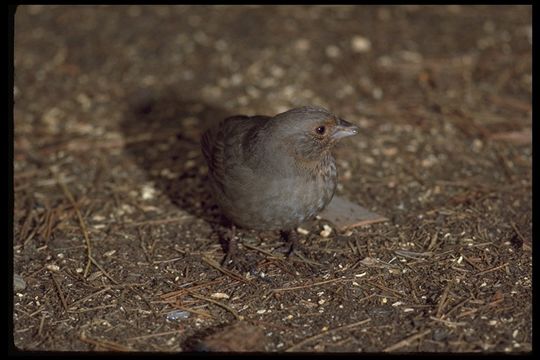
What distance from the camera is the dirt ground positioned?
14.8 feet

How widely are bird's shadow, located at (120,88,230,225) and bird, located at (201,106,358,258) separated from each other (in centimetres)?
79

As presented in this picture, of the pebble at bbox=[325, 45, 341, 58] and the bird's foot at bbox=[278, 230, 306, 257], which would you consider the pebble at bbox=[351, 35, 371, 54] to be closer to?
the pebble at bbox=[325, 45, 341, 58]

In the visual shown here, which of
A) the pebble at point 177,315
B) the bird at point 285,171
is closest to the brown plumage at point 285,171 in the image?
the bird at point 285,171

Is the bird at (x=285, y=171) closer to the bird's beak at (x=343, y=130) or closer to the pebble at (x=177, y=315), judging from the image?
the bird's beak at (x=343, y=130)

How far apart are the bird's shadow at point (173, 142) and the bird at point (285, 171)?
0.79 metres

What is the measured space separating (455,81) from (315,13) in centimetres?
198

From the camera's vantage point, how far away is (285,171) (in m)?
4.89

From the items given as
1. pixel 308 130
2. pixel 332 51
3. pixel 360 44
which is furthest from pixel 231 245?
pixel 360 44

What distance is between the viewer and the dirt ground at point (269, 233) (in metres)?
4.51

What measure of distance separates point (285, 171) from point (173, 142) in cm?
215

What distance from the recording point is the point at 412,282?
15.8 ft

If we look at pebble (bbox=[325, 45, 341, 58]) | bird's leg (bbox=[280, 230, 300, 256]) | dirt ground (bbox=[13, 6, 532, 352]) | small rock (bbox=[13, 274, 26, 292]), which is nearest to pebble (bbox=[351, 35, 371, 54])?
dirt ground (bbox=[13, 6, 532, 352])

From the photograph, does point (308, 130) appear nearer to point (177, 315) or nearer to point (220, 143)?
point (220, 143)

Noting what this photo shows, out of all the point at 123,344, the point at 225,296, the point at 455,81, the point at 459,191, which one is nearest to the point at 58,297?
the point at 123,344
